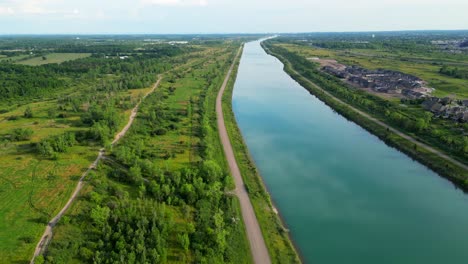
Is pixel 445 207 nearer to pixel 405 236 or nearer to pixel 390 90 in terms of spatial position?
pixel 405 236

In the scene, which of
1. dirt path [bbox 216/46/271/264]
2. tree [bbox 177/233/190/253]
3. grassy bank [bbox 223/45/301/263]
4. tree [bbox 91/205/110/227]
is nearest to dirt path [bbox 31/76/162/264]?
tree [bbox 91/205/110/227]

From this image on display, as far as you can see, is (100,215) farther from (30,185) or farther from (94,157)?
(94,157)

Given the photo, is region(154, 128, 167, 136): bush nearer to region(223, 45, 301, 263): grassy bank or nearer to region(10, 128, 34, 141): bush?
region(223, 45, 301, 263): grassy bank

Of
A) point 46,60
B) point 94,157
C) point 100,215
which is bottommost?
point 100,215

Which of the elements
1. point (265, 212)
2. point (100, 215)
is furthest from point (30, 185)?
point (265, 212)

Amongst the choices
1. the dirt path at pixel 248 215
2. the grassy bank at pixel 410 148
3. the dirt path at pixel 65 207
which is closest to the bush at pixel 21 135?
the dirt path at pixel 65 207
